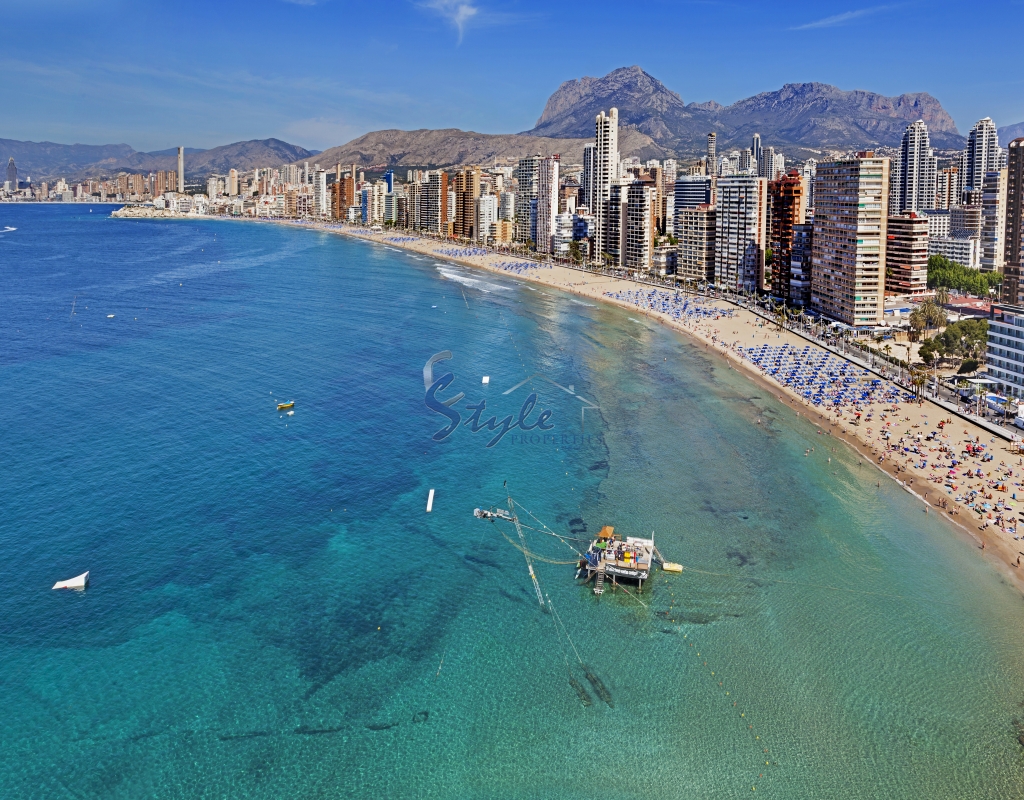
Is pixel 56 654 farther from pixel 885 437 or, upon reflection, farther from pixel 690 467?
pixel 885 437

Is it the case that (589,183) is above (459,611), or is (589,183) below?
above

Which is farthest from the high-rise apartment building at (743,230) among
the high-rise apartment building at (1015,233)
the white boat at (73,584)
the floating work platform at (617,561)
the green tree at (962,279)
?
the white boat at (73,584)

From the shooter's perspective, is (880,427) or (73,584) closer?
(73,584)

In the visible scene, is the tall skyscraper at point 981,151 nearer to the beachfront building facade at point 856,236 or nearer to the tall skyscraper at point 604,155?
the tall skyscraper at point 604,155

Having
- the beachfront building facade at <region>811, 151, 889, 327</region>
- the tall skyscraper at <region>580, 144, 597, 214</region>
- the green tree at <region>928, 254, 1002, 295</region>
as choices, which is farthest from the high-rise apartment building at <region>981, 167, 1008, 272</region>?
the tall skyscraper at <region>580, 144, 597, 214</region>

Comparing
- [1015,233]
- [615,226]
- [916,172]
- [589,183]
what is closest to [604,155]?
[615,226]

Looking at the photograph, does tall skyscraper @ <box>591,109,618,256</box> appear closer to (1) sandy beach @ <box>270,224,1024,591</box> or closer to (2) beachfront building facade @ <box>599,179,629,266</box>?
(2) beachfront building facade @ <box>599,179,629,266</box>

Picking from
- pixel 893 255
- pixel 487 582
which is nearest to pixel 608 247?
pixel 893 255

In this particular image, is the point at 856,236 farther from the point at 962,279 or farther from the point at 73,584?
the point at 73,584
